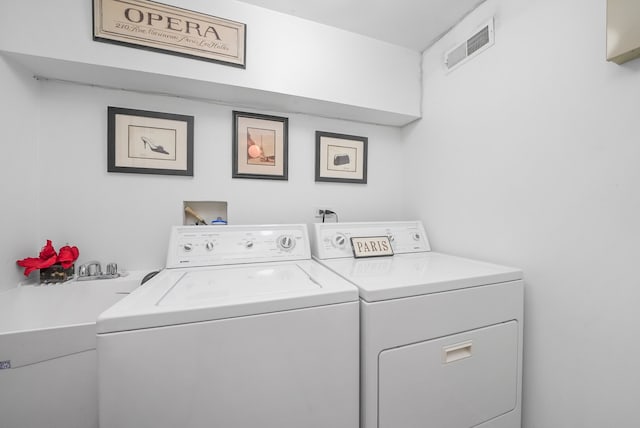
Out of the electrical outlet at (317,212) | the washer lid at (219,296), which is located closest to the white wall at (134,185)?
the electrical outlet at (317,212)

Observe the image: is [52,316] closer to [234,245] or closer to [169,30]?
[234,245]

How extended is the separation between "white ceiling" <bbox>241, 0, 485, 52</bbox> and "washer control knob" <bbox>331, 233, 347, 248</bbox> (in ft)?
3.96

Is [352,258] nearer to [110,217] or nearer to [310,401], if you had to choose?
[310,401]

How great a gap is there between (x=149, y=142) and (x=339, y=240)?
1.15m

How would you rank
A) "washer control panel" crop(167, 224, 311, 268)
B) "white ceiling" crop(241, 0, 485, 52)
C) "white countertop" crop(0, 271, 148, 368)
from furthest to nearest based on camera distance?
1. "white ceiling" crop(241, 0, 485, 52)
2. "washer control panel" crop(167, 224, 311, 268)
3. "white countertop" crop(0, 271, 148, 368)

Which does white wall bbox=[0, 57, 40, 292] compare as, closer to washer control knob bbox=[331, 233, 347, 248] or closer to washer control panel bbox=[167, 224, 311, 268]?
washer control panel bbox=[167, 224, 311, 268]

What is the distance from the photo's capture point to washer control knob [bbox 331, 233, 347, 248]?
53.8 inches

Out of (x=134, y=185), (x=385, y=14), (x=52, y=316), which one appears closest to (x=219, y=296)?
(x=52, y=316)

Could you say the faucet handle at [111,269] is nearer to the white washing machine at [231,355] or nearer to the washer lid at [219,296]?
the washer lid at [219,296]

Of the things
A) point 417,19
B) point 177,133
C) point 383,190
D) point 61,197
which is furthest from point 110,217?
point 417,19

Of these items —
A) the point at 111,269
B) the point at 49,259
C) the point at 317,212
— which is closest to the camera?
the point at 49,259

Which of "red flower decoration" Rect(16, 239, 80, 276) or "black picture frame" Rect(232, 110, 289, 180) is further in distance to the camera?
"black picture frame" Rect(232, 110, 289, 180)

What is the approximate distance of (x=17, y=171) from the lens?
1.06m

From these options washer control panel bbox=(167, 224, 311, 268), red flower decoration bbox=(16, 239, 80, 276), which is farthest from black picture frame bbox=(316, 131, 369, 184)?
red flower decoration bbox=(16, 239, 80, 276)
